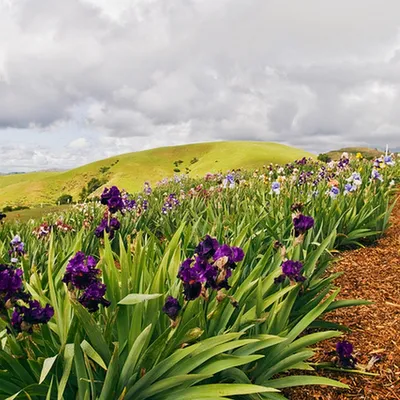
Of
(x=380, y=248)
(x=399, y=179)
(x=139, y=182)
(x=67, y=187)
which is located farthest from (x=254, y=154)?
(x=380, y=248)

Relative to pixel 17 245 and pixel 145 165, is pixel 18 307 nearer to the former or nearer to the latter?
pixel 17 245

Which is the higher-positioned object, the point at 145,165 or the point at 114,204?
the point at 145,165

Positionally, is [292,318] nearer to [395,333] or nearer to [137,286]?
[395,333]

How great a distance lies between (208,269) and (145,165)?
75.7 meters

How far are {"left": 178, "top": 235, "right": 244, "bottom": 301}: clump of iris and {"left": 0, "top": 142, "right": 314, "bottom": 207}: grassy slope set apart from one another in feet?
187

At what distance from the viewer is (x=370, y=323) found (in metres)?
3.31

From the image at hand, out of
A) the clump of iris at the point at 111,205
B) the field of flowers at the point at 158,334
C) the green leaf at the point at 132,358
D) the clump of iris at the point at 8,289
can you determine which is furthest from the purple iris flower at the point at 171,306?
the clump of iris at the point at 111,205

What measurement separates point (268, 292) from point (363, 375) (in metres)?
0.85

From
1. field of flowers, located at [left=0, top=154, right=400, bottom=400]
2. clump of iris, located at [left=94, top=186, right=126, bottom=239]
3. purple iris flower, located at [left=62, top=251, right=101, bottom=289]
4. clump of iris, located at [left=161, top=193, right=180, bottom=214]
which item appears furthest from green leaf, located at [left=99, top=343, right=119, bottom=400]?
clump of iris, located at [left=161, top=193, right=180, bottom=214]

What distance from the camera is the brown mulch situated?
8.28ft

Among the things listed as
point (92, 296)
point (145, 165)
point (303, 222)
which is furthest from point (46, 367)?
point (145, 165)

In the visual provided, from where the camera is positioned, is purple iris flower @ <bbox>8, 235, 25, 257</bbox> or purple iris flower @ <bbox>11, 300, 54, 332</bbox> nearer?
purple iris flower @ <bbox>11, 300, 54, 332</bbox>

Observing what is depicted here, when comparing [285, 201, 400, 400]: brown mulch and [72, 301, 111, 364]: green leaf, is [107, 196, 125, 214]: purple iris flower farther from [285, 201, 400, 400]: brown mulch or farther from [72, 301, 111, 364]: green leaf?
[285, 201, 400, 400]: brown mulch

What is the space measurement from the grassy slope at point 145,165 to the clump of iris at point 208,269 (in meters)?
56.9
